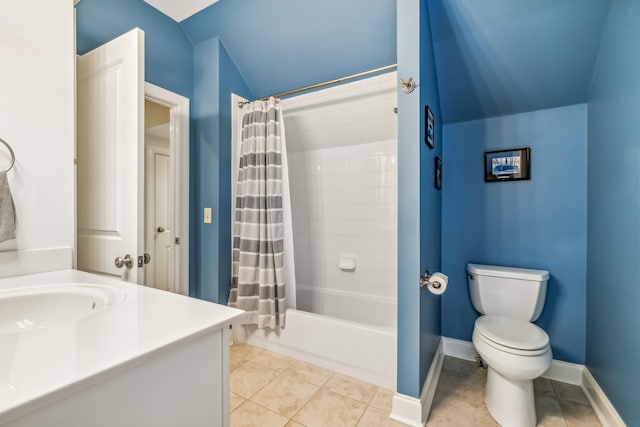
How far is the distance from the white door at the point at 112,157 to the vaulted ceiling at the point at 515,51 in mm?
1698

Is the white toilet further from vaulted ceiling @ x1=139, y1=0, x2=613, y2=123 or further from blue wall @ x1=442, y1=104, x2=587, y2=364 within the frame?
vaulted ceiling @ x1=139, y1=0, x2=613, y2=123

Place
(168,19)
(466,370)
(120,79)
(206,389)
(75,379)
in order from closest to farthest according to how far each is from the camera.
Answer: (75,379) < (206,389) < (120,79) < (466,370) < (168,19)

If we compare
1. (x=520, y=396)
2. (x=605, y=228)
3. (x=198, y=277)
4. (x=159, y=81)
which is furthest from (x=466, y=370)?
(x=159, y=81)

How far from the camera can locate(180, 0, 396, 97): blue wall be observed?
72.4 inches

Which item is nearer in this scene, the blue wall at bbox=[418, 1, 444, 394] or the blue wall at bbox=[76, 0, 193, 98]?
the blue wall at bbox=[418, 1, 444, 394]

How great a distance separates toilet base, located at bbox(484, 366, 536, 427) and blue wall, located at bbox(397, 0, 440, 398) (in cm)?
43

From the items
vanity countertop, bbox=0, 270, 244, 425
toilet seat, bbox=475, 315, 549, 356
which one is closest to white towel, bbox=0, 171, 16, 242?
vanity countertop, bbox=0, 270, 244, 425

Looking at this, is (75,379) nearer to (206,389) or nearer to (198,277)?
(206,389)

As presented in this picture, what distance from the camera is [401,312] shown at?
1.48 meters

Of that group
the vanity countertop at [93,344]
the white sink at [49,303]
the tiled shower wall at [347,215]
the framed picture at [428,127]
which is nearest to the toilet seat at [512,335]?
the tiled shower wall at [347,215]

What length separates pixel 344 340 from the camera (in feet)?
6.09

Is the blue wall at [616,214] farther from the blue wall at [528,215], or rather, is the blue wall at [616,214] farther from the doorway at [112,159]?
the doorway at [112,159]

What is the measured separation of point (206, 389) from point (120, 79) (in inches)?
61.4

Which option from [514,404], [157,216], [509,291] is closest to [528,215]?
[509,291]
